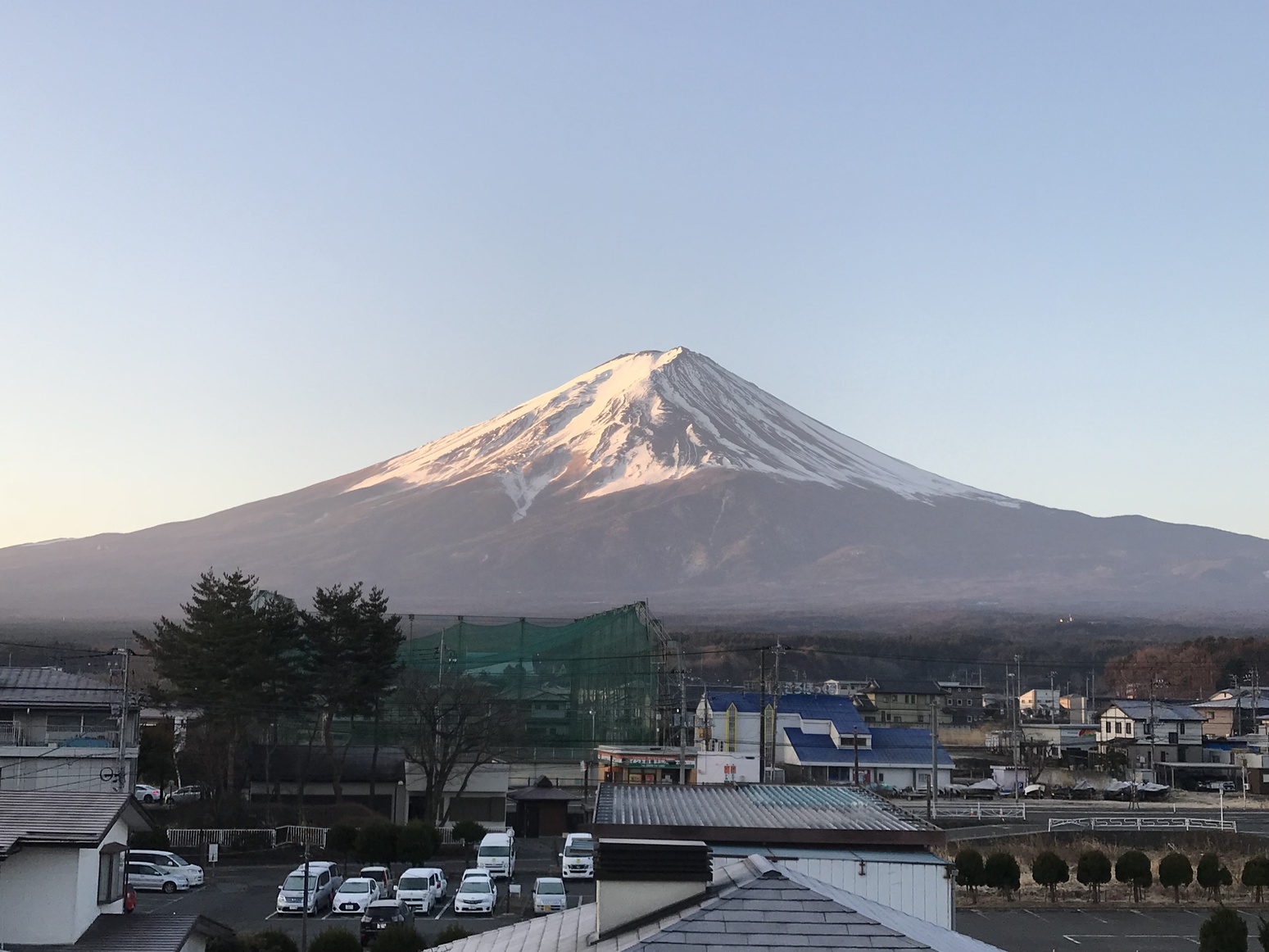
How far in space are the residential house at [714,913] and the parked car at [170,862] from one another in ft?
45.9

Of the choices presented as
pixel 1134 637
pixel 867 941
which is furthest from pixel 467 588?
pixel 867 941

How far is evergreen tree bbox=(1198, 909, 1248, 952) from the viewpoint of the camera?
16.0 m

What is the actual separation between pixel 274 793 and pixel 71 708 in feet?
20.9

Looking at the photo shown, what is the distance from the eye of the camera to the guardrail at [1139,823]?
26.7m

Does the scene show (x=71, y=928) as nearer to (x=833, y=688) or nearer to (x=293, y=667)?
(x=293, y=667)

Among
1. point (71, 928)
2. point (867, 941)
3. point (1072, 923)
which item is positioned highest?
point (867, 941)

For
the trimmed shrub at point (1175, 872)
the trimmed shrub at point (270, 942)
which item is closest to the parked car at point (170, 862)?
the trimmed shrub at point (270, 942)

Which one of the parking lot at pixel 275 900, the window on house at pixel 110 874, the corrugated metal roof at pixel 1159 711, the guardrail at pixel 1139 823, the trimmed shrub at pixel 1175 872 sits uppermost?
the window on house at pixel 110 874

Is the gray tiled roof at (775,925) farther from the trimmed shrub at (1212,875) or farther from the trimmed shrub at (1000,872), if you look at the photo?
the trimmed shrub at (1212,875)

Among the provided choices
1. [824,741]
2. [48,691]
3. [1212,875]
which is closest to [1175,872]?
[1212,875]

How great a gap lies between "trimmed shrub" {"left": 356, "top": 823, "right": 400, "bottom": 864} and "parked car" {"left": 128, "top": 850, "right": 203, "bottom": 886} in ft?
8.67

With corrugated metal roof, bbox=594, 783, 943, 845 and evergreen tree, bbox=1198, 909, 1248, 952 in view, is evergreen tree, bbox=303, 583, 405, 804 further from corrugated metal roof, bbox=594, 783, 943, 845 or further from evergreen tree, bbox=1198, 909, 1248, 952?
evergreen tree, bbox=1198, 909, 1248, 952

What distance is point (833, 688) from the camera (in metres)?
63.2

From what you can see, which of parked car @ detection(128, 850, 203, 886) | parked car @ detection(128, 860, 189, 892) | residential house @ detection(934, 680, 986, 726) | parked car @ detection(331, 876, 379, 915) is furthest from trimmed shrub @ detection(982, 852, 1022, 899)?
residential house @ detection(934, 680, 986, 726)
